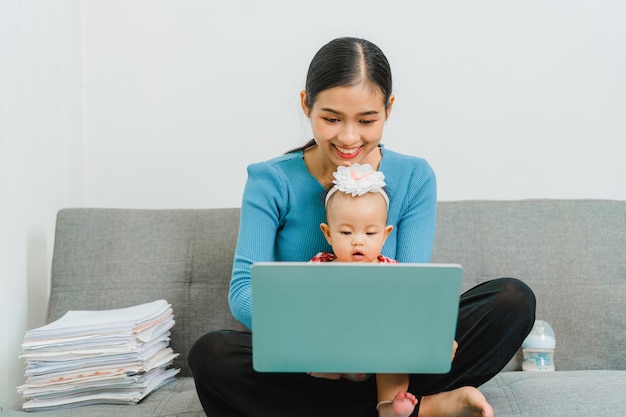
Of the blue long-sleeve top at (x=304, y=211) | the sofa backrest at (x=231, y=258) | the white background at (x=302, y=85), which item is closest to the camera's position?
the blue long-sleeve top at (x=304, y=211)

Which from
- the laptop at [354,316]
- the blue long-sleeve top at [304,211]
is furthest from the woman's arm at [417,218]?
the laptop at [354,316]

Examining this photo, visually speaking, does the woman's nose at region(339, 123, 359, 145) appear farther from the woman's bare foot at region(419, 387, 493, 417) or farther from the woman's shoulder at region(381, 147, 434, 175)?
the woman's bare foot at region(419, 387, 493, 417)

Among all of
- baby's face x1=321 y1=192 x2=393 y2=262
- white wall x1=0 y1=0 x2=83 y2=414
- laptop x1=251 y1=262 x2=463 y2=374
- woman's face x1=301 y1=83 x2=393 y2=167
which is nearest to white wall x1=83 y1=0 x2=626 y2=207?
white wall x1=0 y1=0 x2=83 y2=414

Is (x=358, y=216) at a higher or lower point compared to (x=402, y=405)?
higher

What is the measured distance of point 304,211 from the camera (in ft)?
6.57

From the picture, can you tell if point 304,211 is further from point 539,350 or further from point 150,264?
point 539,350

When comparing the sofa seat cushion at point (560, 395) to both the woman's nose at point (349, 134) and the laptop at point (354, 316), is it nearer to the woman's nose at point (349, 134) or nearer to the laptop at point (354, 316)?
the laptop at point (354, 316)

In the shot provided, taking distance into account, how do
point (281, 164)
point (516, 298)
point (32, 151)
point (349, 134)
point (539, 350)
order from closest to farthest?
point (516, 298)
point (349, 134)
point (281, 164)
point (539, 350)
point (32, 151)

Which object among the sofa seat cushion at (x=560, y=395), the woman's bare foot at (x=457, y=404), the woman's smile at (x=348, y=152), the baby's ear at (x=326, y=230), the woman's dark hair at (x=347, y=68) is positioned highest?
the woman's dark hair at (x=347, y=68)

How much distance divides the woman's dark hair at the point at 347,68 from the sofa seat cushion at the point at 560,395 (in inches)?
29.5

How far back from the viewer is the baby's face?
175 centimetres

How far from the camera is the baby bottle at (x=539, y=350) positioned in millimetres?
2160

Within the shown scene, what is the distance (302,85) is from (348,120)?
0.97 m

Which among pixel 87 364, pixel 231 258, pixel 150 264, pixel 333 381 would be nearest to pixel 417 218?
pixel 333 381
